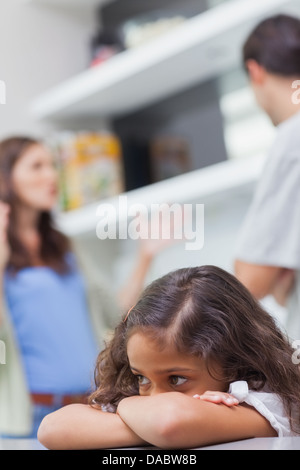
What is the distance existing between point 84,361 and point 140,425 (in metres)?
0.88

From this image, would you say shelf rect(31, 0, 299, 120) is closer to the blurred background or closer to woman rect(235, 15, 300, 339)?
the blurred background

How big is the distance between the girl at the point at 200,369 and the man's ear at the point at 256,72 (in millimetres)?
444

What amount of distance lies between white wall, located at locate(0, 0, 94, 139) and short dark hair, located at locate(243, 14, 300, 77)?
0.97 m

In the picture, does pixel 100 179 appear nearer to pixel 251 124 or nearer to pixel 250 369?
pixel 251 124

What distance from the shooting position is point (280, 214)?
0.89 metres

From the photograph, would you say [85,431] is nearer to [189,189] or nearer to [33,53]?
[189,189]

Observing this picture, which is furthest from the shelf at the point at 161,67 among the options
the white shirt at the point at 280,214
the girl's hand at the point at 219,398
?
the girl's hand at the point at 219,398

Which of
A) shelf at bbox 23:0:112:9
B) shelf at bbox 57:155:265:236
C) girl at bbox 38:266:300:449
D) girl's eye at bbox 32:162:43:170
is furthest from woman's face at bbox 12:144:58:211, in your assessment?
girl at bbox 38:266:300:449

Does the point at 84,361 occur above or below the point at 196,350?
below

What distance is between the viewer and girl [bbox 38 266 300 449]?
0.56m

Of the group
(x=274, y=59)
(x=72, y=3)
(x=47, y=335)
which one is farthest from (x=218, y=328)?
(x=72, y=3)
